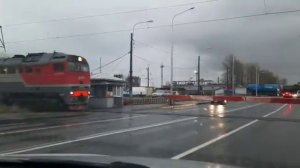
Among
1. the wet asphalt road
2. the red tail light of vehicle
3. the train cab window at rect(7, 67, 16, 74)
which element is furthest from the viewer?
the train cab window at rect(7, 67, 16, 74)

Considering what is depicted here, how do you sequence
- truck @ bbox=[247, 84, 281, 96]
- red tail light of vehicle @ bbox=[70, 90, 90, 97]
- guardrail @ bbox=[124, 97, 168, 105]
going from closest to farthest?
red tail light of vehicle @ bbox=[70, 90, 90, 97]
guardrail @ bbox=[124, 97, 168, 105]
truck @ bbox=[247, 84, 281, 96]

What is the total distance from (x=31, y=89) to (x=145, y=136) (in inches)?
844

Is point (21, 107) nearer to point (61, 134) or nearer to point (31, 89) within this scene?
point (31, 89)

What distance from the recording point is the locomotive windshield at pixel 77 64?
35.9 meters

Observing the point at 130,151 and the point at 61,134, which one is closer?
the point at 130,151

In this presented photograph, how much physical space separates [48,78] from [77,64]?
7.40ft

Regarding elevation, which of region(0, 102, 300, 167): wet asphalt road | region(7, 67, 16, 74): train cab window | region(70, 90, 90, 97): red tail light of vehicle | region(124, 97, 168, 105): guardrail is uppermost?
region(7, 67, 16, 74): train cab window

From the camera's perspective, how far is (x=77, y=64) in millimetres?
36469

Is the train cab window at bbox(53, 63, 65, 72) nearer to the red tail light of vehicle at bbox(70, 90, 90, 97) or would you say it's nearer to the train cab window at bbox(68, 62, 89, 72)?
the train cab window at bbox(68, 62, 89, 72)

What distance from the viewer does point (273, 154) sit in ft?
42.5

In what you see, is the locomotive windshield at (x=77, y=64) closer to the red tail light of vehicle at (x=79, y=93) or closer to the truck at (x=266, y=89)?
the red tail light of vehicle at (x=79, y=93)

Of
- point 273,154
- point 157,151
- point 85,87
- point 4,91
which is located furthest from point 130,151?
point 4,91

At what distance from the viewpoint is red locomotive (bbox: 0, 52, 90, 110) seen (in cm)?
3591

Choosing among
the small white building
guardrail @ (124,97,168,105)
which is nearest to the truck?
guardrail @ (124,97,168,105)
